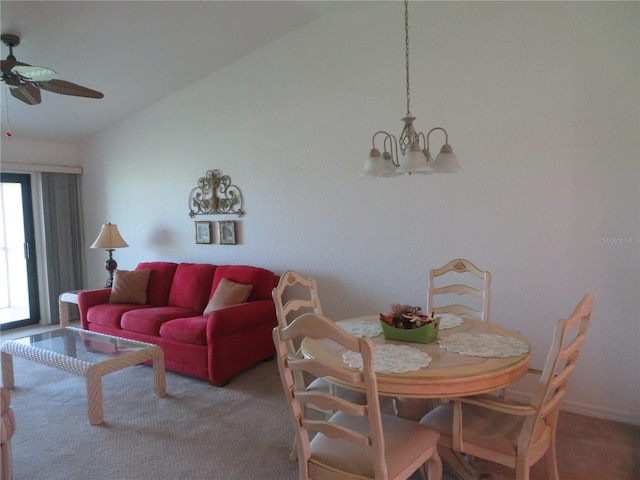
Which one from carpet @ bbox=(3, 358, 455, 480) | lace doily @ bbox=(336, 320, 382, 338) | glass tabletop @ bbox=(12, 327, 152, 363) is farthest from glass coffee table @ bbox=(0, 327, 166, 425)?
lace doily @ bbox=(336, 320, 382, 338)

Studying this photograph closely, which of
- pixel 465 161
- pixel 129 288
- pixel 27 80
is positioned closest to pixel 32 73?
pixel 27 80

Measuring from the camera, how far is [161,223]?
5.05 meters

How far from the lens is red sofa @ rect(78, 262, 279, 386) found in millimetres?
3365

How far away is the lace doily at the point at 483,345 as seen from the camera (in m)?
1.83

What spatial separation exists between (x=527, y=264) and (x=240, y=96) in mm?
3105

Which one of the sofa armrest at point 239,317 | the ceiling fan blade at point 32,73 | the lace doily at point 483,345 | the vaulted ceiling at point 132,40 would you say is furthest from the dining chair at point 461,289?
the ceiling fan blade at point 32,73

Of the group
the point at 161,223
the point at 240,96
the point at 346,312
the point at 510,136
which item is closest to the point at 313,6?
the point at 240,96

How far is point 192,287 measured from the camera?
4238 mm

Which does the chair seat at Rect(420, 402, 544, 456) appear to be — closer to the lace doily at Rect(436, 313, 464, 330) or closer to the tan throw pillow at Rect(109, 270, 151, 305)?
the lace doily at Rect(436, 313, 464, 330)

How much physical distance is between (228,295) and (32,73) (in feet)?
7.04

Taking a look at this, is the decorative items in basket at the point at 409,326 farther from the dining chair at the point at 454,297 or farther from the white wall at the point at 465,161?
the white wall at the point at 465,161

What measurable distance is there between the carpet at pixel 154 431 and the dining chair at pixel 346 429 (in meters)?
0.65

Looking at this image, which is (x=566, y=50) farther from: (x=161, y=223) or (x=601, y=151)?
(x=161, y=223)

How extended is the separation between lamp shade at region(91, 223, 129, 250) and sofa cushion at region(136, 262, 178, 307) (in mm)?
645
